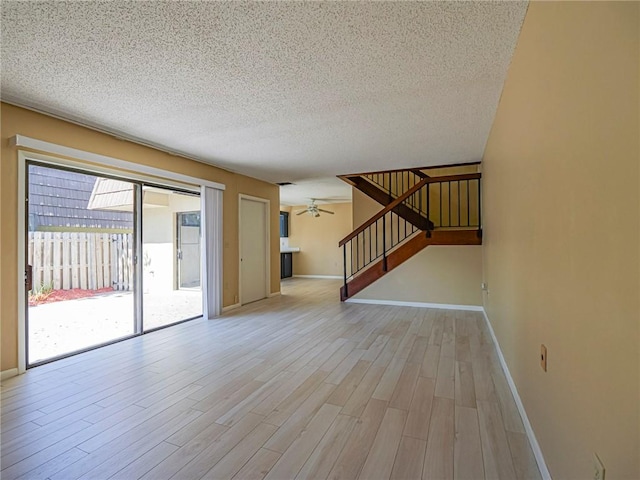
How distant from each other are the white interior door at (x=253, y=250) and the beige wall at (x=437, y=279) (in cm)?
225

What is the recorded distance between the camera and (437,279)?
566 cm

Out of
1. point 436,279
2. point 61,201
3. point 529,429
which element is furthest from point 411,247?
point 61,201

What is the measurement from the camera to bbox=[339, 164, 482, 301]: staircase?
5414 millimetres

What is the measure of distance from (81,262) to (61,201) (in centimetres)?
73

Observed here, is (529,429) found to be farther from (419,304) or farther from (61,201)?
(61,201)

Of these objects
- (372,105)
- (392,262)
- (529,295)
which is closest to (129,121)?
(372,105)

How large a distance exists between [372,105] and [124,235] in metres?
3.47

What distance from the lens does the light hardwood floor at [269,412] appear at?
1.68 m

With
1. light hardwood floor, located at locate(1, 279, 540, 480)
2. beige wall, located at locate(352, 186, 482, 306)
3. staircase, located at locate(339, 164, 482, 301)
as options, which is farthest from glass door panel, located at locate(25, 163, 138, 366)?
beige wall, located at locate(352, 186, 482, 306)

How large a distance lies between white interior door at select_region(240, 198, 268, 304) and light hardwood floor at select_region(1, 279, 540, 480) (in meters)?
2.29

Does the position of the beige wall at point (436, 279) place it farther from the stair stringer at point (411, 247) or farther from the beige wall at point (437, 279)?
the stair stringer at point (411, 247)

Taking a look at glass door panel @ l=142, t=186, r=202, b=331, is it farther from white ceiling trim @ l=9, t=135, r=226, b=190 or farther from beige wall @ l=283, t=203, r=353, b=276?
beige wall @ l=283, t=203, r=353, b=276

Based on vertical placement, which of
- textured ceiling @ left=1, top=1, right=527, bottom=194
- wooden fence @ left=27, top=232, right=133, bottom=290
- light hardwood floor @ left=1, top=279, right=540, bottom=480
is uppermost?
textured ceiling @ left=1, top=1, right=527, bottom=194

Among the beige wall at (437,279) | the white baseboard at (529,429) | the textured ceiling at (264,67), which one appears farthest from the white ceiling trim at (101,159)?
the white baseboard at (529,429)
